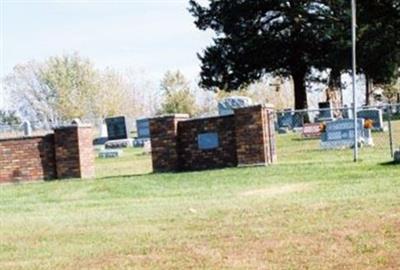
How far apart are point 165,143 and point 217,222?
9.30 meters

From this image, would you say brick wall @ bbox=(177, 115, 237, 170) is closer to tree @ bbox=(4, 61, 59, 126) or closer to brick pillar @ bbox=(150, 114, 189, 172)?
brick pillar @ bbox=(150, 114, 189, 172)

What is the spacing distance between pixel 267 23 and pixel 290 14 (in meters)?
1.86

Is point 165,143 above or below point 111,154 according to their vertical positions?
above

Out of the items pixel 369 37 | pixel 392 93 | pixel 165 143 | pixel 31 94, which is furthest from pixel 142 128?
pixel 31 94

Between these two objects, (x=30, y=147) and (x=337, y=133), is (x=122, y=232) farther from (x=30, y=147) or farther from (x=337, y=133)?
(x=337, y=133)

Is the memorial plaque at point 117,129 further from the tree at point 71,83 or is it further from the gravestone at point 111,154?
the tree at point 71,83

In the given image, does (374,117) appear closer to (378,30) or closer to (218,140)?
(378,30)

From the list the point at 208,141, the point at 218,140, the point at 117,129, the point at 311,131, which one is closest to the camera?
the point at 218,140

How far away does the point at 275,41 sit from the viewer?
40.1m

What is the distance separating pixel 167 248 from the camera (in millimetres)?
7758

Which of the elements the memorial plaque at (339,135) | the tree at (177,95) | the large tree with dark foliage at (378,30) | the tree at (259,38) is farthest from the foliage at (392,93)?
the memorial plaque at (339,135)

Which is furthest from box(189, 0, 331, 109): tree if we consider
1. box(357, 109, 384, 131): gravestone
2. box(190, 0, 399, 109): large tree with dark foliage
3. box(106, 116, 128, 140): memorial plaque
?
box(357, 109, 384, 131): gravestone

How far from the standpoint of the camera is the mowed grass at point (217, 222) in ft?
23.3

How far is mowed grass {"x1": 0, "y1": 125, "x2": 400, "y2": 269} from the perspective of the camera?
23.3ft
